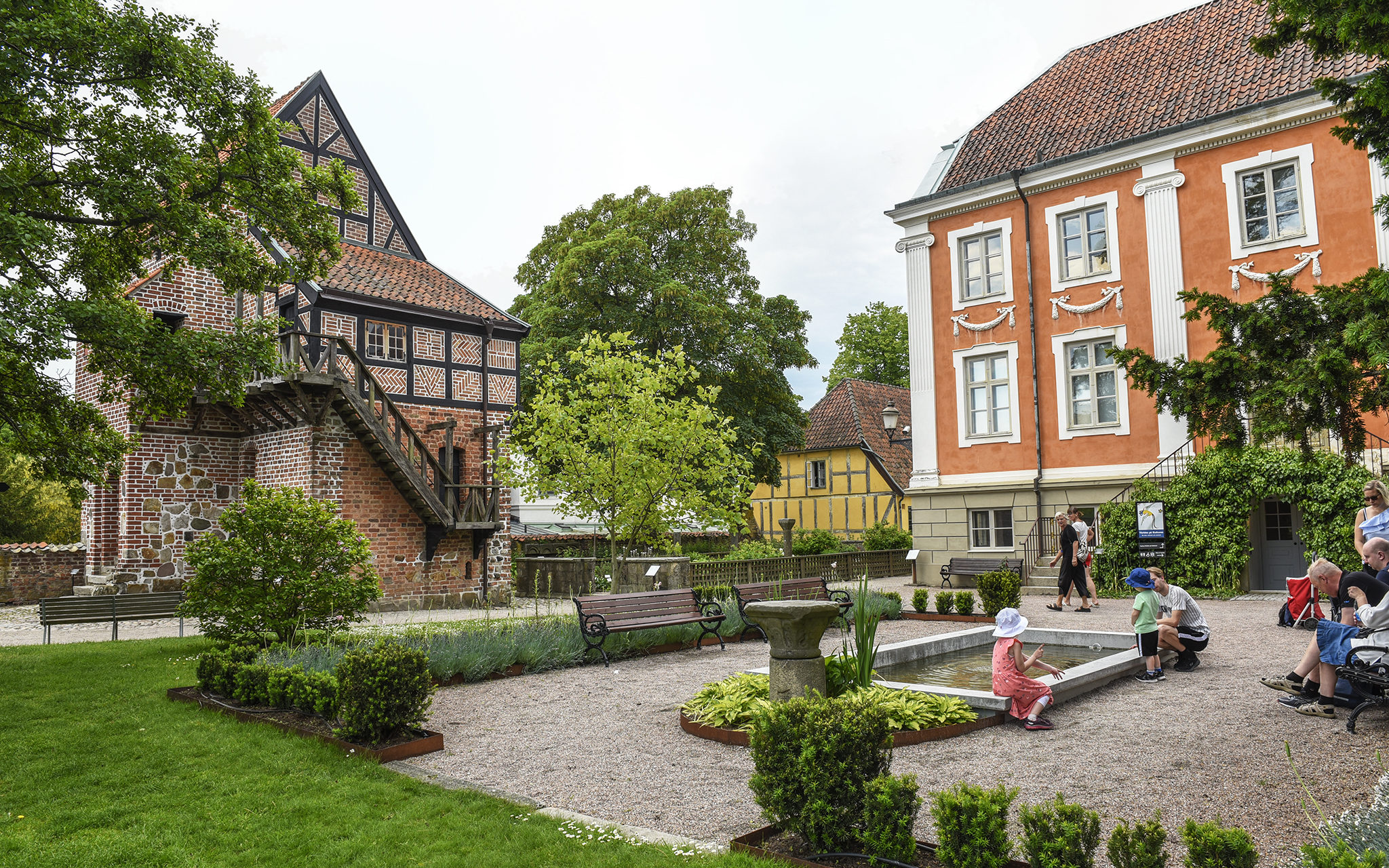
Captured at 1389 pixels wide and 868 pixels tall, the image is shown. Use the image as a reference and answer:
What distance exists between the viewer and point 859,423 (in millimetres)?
35031

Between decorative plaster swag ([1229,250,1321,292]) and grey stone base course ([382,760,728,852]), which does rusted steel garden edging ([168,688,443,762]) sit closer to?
grey stone base course ([382,760,728,852])

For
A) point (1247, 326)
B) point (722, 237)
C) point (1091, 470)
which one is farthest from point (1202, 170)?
point (1247, 326)

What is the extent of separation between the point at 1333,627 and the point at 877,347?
37625 millimetres

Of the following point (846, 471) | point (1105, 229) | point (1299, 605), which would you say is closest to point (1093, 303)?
point (1105, 229)

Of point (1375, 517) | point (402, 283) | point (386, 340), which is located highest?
point (402, 283)

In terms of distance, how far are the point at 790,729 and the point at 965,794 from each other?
1015 mm

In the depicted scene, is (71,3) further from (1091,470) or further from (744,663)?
(1091,470)

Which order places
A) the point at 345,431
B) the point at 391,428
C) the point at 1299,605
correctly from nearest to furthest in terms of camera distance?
1. the point at 1299,605
2. the point at 345,431
3. the point at 391,428

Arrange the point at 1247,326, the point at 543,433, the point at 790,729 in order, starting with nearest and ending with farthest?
the point at 790,729
the point at 1247,326
the point at 543,433

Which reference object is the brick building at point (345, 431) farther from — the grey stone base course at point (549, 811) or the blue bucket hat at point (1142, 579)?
the blue bucket hat at point (1142, 579)

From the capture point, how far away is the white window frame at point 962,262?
846 inches

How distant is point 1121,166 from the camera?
19.9 metres

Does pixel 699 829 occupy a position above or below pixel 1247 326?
below

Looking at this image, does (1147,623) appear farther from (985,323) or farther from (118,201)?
(985,323)
